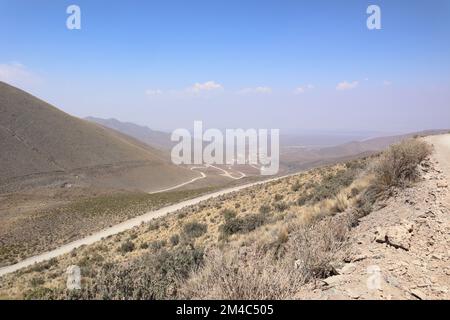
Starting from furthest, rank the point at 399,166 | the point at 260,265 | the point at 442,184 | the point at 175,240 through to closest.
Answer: the point at 175,240 < the point at 399,166 < the point at 442,184 < the point at 260,265

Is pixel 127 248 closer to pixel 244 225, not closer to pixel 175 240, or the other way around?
pixel 175 240

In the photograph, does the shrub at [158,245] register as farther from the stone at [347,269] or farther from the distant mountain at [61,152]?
the distant mountain at [61,152]

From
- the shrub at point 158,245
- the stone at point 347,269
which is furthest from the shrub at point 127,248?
the stone at point 347,269

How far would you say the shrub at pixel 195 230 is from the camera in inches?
647

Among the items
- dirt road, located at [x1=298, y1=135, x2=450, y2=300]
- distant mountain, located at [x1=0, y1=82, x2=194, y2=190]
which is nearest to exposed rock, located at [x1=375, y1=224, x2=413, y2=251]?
dirt road, located at [x1=298, y1=135, x2=450, y2=300]

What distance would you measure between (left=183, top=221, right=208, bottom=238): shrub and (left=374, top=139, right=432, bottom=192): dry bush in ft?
28.3

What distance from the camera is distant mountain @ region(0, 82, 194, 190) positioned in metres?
80.2

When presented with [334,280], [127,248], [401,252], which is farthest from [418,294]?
[127,248]

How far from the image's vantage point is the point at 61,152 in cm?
8850

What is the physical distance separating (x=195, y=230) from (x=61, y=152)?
81.5m

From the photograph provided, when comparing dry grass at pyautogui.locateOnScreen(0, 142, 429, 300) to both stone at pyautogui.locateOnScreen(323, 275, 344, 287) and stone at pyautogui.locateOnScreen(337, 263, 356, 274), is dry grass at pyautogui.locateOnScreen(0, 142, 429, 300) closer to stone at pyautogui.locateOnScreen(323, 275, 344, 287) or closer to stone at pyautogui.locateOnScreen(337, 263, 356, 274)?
stone at pyautogui.locateOnScreen(337, 263, 356, 274)

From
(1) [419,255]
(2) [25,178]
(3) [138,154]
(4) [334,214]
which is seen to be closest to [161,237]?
(4) [334,214]
